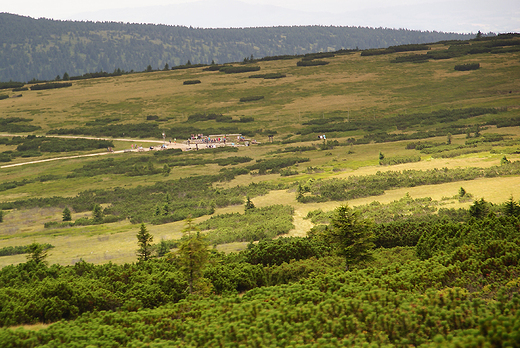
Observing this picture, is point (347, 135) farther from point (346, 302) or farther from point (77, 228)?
point (346, 302)

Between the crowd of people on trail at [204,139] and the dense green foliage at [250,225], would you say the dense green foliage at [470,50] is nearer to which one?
the crowd of people on trail at [204,139]

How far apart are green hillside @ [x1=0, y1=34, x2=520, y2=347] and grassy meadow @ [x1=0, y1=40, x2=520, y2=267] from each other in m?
0.41

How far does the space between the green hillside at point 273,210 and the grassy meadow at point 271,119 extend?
0.41 metres

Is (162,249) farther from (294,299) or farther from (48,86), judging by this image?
(48,86)

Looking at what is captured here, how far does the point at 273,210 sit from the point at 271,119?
172 ft

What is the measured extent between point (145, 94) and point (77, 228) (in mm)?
74317

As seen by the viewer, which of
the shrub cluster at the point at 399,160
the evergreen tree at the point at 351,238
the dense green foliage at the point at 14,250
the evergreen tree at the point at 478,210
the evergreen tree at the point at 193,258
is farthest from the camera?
the shrub cluster at the point at 399,160

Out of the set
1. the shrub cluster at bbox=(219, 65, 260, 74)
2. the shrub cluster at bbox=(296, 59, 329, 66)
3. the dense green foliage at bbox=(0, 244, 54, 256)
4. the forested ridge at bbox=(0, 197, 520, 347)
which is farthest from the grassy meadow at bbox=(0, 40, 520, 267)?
the forested ridge at bbox=(0, 197, 520, 347)

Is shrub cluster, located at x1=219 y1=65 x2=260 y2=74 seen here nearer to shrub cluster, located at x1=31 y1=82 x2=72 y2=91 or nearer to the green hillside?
the green hillside

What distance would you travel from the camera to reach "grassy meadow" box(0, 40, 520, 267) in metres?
29.9

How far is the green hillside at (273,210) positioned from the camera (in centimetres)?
1002

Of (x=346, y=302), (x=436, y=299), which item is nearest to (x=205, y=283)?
(x=346, y=302)

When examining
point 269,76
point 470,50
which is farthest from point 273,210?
point 470,50

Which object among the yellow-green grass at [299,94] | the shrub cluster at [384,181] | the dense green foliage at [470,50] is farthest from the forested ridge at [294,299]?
the dense green foliage at [470,50]
